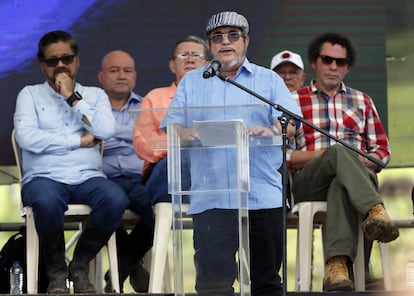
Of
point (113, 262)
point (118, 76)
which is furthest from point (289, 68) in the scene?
point (113, 262)

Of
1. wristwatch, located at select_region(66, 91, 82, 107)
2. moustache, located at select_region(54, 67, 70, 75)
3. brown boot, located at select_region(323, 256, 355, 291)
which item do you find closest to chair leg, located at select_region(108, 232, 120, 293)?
wristwatch, located at select_region(66, 91, 82, 107)

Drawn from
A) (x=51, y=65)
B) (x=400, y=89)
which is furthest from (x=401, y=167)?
(x=51, y=65)

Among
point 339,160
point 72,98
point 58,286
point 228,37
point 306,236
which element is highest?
point 228,37

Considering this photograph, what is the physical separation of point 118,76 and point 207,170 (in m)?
2.45

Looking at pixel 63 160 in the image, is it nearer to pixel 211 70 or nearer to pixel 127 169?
pixel 127 169

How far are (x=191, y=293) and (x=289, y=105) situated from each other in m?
1.07

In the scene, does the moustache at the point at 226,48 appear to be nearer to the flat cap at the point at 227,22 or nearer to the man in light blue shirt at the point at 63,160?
the flat cap at the point at 227,22

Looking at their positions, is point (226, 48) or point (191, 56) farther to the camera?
point (191, 56)

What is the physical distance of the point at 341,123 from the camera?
742 centimetres

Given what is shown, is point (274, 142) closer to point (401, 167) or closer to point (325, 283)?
point (325, 283)

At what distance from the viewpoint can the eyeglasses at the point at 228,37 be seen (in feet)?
20.2

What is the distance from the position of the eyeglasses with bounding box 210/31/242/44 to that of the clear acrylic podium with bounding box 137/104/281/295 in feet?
2.05

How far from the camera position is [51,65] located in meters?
7.41

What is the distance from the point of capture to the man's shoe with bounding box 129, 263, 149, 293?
25.3 ft
